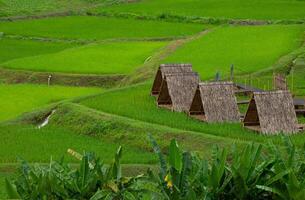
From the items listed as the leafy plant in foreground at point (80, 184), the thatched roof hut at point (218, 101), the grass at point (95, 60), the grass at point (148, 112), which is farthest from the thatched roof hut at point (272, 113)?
the grass at point (95, 60)

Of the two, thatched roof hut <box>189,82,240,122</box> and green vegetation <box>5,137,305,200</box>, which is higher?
green vegetation <box>5,137,305,200</box>

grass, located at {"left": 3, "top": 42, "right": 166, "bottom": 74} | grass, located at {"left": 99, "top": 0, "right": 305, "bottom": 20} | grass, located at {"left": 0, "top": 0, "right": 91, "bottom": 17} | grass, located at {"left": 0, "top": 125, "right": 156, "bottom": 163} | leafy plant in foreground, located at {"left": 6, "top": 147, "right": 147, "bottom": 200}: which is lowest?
grass, located at {"left": 0, "top": 0, "right": 91, "bottom": 17}

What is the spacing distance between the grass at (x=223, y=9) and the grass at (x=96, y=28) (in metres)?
1.75

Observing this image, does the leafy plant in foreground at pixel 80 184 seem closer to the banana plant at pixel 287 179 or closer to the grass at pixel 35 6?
the banana plant at pixel 287 179

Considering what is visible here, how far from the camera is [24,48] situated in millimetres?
27688

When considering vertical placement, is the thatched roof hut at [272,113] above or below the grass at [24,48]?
above

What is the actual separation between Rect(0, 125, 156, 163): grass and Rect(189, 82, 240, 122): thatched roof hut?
4.97 ft

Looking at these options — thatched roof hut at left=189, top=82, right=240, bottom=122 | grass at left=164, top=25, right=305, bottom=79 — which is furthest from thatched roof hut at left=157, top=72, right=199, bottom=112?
grass at left=164, top=25, right=305, bottom=79

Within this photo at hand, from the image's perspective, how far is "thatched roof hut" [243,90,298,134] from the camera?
41.2 feet

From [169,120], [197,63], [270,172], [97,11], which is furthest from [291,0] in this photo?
[270,172]

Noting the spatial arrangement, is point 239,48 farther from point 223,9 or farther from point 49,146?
point 223,9

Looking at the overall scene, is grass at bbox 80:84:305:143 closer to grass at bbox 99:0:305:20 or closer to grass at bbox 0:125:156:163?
grass at bbox 0:125:156:163

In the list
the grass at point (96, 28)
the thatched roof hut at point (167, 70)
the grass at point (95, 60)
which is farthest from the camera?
the grass at point (96, 28)

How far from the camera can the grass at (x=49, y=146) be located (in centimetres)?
1182
